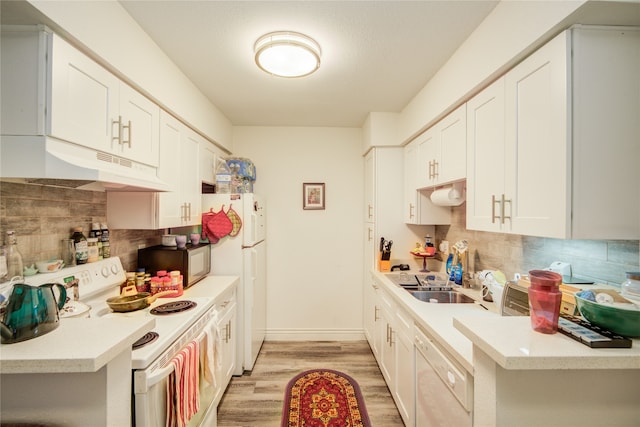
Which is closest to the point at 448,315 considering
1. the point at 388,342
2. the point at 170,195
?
the point at 388,342

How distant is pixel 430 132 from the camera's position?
234cm

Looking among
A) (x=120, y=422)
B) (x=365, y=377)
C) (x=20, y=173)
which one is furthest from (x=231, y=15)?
(x=365, y=377)

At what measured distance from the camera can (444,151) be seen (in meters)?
2.10

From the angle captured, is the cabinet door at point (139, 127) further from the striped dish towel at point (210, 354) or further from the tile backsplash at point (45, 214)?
the striped dish towel at point (210, 354)

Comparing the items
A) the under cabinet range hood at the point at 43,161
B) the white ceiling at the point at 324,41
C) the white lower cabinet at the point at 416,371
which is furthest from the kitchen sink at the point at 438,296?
the under cabinet range hood at the point at 43,161

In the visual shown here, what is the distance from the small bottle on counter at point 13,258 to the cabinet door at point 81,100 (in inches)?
21.1

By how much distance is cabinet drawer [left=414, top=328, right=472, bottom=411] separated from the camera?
114 centimetres

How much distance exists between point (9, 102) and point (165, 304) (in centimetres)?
125

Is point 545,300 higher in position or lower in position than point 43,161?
lower

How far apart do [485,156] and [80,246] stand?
7.70 feet

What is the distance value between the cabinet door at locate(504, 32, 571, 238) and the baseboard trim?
2.52m

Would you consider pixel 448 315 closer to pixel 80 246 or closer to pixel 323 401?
pixel 323 401

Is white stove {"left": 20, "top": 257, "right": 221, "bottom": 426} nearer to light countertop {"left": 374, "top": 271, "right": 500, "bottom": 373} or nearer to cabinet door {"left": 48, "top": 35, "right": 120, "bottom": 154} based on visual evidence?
cabinet door {"left": 48, "top": 35, "right": 120, "bottom": 154}

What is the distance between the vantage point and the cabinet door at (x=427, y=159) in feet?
7.40
